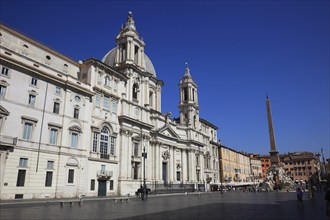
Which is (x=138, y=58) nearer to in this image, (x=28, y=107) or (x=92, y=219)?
(x=28, y=107)

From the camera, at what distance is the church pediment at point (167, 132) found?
162ft

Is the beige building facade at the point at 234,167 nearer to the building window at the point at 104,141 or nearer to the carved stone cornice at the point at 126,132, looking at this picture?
the carved stone cornice at the point at 126,132

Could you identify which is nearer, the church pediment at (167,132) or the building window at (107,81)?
the building window at (107,81)

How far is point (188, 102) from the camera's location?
62906mm

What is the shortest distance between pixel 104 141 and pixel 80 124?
15.9 ft

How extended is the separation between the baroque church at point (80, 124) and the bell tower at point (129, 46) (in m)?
0.16

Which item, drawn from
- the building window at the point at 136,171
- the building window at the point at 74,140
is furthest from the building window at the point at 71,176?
the building window at the point at 136,171

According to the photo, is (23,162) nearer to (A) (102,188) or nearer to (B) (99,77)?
(A) (102,188)

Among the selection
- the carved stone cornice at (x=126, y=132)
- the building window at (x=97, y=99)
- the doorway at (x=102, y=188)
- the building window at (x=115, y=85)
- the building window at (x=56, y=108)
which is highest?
the building window at (x=115, y=85)

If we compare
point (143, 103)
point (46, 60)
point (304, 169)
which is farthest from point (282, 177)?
point (304, 169)

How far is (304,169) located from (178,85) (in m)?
71.6

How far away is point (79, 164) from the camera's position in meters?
30.4

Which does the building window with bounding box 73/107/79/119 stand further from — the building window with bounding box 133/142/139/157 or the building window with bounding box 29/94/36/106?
the building window with bounding box 133/142/139/157

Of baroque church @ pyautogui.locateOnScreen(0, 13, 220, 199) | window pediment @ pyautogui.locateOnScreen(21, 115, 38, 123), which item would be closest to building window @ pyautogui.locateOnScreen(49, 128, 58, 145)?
baroque church @ pyautogui.locateOnScreen(0, 13, 220, 199)
